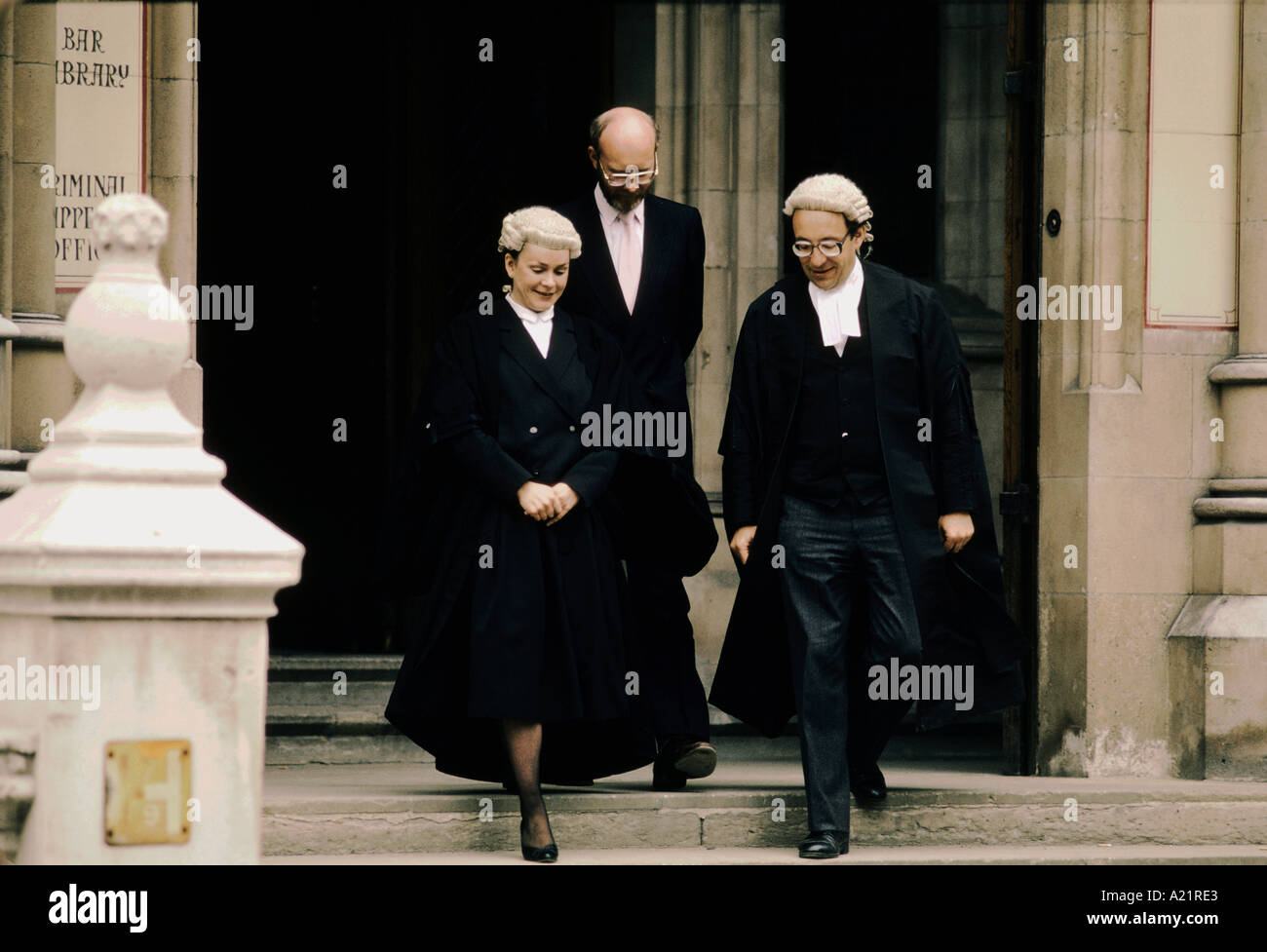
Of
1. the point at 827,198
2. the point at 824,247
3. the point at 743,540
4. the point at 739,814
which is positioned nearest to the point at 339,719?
the point at 739,814

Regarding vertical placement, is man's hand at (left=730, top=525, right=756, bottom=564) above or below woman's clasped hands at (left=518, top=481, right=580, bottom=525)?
below

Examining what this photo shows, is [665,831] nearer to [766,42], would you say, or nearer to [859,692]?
[859,692]

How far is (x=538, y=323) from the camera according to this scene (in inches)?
282

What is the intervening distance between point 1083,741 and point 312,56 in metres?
4.75

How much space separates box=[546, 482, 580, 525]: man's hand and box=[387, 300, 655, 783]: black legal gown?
0.10 ft

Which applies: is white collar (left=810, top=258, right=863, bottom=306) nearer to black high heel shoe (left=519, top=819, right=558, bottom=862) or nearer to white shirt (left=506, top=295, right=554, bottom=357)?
white shirt (left=506, top=295, right=554, bottom=357)

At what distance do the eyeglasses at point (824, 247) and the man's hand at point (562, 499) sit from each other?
3.59 feet

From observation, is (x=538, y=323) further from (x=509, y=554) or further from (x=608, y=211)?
(x=509, y=554)

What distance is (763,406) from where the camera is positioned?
7359mm

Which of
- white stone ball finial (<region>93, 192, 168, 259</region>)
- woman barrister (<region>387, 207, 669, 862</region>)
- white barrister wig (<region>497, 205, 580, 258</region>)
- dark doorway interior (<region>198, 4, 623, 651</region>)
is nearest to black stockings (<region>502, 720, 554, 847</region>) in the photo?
woman barrister (<region>387, 207, 669, 862</region>)

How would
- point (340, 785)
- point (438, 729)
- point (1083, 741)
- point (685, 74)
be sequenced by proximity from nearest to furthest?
point (438, 729), point (340, 785), point (1083, 741), point (685, 74)

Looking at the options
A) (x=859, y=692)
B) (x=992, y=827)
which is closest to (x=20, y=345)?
(x=859, y=692)

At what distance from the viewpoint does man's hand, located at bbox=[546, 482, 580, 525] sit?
6.89 meters

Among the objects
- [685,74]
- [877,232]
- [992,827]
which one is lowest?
[992,827]
